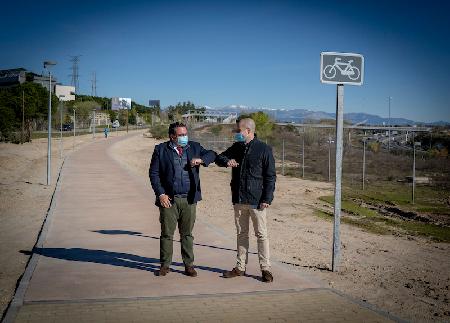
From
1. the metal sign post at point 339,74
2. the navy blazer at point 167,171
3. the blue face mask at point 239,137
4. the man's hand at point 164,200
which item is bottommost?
the man's hand at point 164,200

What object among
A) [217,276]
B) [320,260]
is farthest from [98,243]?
[320,260]

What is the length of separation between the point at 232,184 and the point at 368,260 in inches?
132

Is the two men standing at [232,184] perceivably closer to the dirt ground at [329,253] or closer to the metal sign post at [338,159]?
the dirt ground at [329,253]

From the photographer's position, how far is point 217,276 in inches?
262

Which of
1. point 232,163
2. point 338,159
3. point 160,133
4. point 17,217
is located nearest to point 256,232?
point 232,163

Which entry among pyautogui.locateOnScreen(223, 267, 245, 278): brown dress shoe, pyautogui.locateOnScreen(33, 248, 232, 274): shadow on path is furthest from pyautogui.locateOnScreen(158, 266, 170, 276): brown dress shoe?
pyautogui.locateOnScreen(223, 267, 245, 278): brown dress shoe

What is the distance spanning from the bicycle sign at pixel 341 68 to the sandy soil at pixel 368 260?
2751 millimetres

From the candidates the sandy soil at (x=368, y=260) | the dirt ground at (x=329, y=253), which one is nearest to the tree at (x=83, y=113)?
the dirt ground at (x=329, y=253)

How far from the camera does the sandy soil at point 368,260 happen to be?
6230 mm

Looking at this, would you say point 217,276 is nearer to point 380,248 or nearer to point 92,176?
point 380,248

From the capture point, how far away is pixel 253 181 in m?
6.33

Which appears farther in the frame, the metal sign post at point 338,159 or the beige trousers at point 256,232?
the metal sign post at point 338,159

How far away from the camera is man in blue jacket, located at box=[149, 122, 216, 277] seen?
6430mm

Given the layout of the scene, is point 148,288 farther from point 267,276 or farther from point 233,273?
point 267,276
